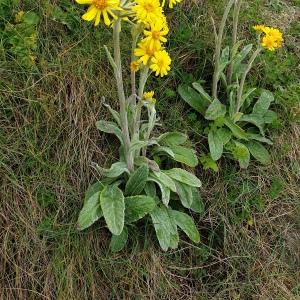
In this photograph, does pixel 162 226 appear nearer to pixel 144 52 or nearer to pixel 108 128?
pixel 108 128

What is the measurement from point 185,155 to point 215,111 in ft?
1.12

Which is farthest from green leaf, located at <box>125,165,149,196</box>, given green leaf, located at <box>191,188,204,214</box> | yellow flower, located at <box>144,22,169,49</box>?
yellow flower, located at <box>144,22,169,49</box>

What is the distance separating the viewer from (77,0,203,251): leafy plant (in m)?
2.28

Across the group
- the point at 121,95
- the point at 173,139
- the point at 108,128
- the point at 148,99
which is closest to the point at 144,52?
the point at 121,95

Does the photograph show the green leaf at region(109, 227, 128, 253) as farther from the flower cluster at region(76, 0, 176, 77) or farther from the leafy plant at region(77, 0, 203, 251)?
the flower cluster at region(76, 0, 176, 77)

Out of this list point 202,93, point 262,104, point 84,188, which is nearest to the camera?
point 84,188

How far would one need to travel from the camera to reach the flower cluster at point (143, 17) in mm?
1876

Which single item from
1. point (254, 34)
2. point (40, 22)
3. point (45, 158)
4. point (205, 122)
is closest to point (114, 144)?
point (45, 158)

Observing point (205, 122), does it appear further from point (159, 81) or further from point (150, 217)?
point (150, 217)

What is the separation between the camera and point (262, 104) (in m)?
3.04

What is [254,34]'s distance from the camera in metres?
3.35

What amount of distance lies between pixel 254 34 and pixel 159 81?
79cm

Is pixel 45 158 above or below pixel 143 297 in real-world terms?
above

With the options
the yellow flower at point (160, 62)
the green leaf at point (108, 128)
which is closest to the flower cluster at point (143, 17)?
the yellow flower at point (160, 62)
